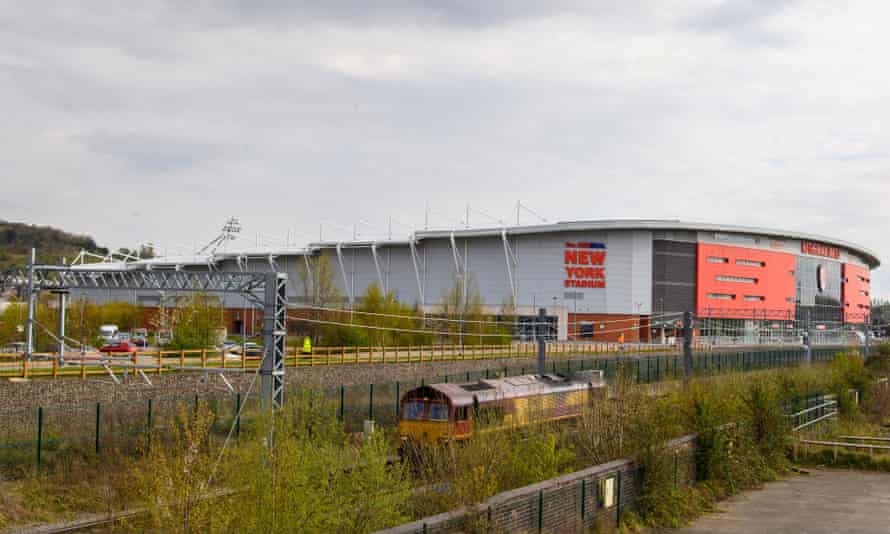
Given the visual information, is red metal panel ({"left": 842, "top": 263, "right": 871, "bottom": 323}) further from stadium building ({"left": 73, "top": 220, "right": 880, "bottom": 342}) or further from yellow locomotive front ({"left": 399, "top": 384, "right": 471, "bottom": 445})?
yellow locomotive front ({"left": 399, "top": 384, "right": 471, "bottom": 445})

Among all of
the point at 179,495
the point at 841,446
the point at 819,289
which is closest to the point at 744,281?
the point at 819,289

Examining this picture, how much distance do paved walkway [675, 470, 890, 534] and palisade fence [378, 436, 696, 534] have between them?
218 cm

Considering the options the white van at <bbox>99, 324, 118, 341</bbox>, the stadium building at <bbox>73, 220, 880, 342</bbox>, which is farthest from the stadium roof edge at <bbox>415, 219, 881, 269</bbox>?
the white van at <bbox>99, 324, 118, 341</bbox>

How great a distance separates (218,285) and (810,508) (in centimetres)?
2242

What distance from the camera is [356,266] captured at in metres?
125

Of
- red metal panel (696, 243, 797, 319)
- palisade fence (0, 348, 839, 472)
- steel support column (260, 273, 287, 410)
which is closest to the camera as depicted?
steel support column (260, 273, 287, 410)

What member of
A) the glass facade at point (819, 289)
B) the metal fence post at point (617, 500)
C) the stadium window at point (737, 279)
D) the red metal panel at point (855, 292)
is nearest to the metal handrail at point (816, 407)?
the metal fence post at point (617, 500)

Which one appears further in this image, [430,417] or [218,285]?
[218,285]

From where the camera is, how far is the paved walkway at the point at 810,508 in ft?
74.7

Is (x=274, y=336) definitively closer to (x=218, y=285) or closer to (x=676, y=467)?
(x=218, y=285)

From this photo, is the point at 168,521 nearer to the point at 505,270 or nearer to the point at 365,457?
the point at 365,457

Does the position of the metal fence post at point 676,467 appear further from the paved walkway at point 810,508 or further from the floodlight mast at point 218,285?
the floodlight mast at point 218,285

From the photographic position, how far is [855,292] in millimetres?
150000

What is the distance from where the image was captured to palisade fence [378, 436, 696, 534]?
49.9 ft
